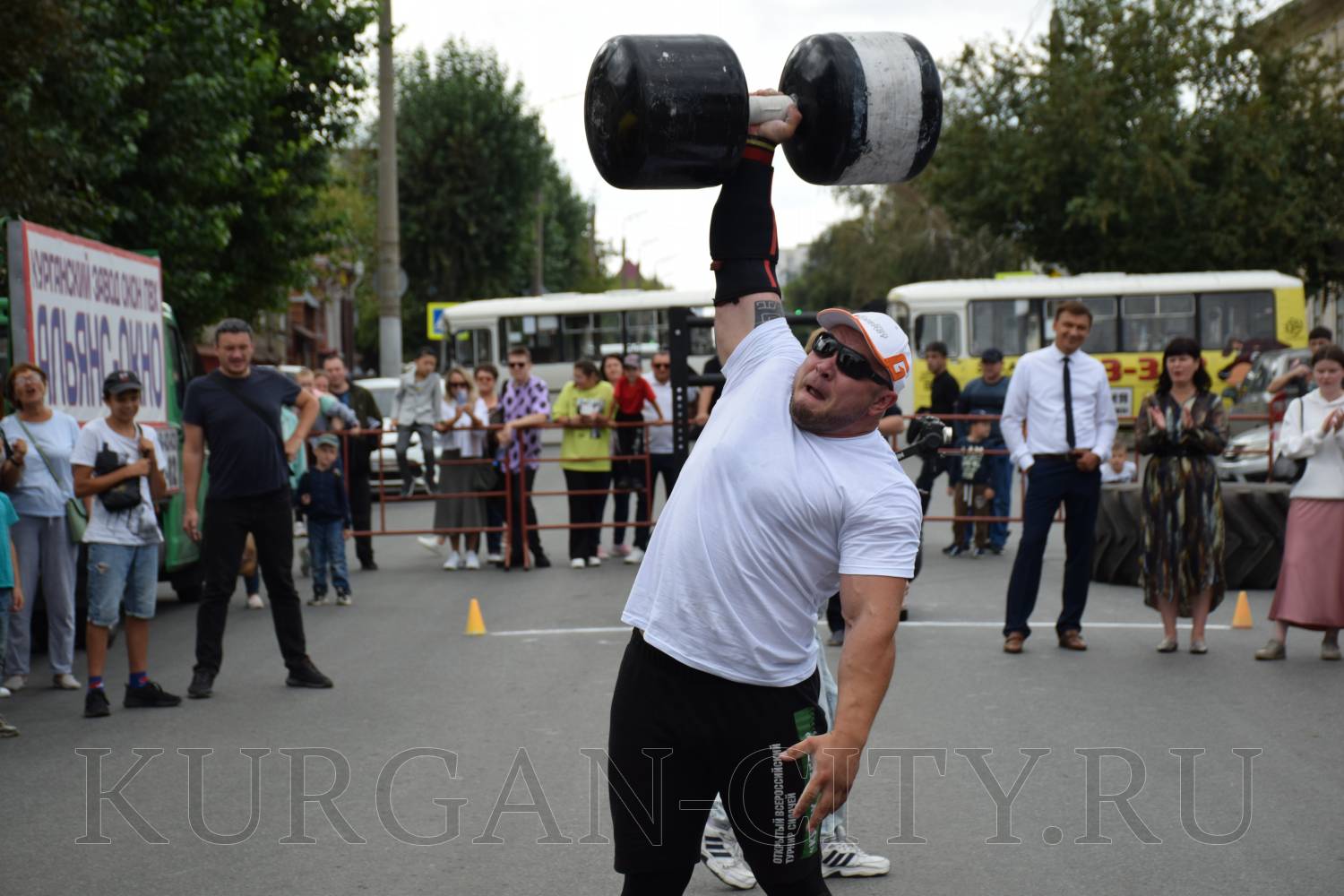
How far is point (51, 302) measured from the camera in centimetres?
993

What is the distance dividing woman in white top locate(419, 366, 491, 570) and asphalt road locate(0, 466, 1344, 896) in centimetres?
433

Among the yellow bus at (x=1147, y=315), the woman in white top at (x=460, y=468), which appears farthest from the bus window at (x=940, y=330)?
the woman in white top at (x=460, y=468)

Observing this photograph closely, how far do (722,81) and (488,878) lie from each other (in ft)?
9.51

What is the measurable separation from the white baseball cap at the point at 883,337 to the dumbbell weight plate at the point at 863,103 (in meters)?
0.51

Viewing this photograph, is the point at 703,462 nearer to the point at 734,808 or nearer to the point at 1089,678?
the point at 734,808

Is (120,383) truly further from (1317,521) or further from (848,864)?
(1317,521)

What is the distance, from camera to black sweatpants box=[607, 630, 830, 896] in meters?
3.48

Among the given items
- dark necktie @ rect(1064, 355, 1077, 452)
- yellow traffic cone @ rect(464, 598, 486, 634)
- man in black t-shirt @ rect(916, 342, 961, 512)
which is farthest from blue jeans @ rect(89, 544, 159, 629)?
man in black t-shirt @ rect(916, 342, 961, 512)

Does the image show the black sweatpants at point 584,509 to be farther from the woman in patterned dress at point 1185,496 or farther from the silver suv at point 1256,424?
the woman in patterned dress at point 1185,496

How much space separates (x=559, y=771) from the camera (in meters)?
6.78

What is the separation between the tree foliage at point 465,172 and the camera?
46312mm

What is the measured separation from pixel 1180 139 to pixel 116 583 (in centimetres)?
3191

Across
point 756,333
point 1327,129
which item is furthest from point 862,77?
point 1327,129

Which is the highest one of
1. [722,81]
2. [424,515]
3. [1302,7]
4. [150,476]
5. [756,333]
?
[1302,7]
